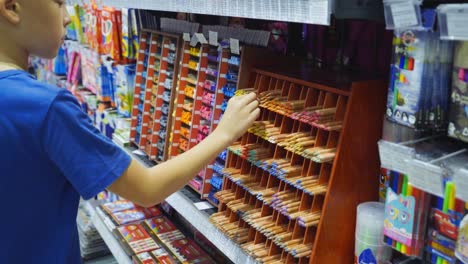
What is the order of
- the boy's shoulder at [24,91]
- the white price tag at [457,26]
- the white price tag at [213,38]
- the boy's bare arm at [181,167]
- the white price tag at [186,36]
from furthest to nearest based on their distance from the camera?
1. the white price tag at [186,36]
2. the white price tag at [213,38]
3. the boy's bare arm at [181,167]
4. the boy's shoulder at [24,91]
5. the white price tag at [457,26]

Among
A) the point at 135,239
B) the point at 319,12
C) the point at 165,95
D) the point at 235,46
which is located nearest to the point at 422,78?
the point at 319,12

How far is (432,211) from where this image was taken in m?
0.95

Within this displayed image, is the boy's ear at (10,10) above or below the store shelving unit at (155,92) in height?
above

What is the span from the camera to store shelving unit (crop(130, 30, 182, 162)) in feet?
6.64

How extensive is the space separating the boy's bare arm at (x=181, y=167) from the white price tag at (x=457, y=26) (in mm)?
629

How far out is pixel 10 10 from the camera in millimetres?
1056

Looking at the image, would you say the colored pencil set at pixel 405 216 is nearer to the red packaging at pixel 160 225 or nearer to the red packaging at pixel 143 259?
the red packaging at pixel 143 259

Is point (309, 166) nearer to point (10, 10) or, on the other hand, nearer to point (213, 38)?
point (213, 38)

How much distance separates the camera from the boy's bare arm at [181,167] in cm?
114

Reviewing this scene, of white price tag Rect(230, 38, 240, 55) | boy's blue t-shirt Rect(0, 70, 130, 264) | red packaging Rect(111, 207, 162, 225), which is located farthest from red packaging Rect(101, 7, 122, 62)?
boy's blue t-shirt Rect(0, 70, 130, 264)

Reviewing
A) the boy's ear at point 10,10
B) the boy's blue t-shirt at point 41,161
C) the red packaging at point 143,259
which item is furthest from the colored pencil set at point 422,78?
the red packaging at point 143,259

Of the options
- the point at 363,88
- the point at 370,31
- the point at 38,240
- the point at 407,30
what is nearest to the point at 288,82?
the point at 363,88

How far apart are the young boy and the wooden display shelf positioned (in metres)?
0.17

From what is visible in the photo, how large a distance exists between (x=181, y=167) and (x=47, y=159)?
321 millimetres
